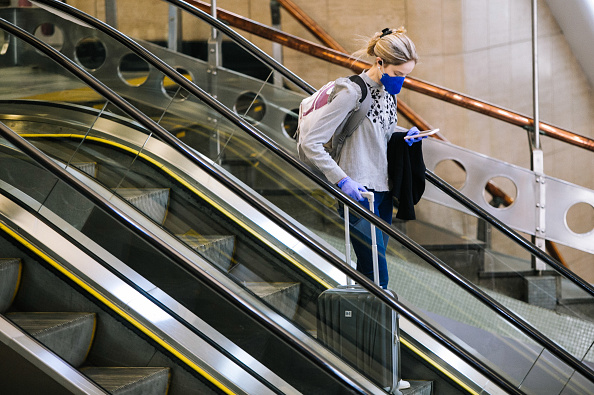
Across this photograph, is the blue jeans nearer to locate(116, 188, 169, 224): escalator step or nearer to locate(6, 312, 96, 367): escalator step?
locate(116, 188, 169, 224): escalator step

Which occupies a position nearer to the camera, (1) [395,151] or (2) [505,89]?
(1) [395,151]

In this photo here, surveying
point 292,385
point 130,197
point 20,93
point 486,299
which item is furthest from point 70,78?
point 486,299

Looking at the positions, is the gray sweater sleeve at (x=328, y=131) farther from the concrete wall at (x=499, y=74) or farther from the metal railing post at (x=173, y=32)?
the concrete wall at (x=499, y=74)

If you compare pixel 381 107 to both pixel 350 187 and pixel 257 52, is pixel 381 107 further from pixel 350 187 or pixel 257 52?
pixel 257 52

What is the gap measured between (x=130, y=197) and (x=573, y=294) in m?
2.15

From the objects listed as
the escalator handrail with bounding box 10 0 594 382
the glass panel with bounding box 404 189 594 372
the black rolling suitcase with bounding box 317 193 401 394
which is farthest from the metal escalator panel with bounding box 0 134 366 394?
the glass panel with bounding box 404 189 594 372

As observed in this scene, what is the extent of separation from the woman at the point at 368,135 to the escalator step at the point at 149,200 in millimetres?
635

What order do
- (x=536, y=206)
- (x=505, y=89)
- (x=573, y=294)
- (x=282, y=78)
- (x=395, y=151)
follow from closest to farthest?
(x=395, y=151) < (x=573, y=294) < (x=282, y=78) < (x=536, y=206) < (x=505, y=89)

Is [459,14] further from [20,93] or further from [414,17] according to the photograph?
[20,93]

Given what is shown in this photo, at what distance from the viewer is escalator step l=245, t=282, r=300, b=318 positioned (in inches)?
104

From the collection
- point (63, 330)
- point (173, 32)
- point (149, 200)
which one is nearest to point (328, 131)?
point (149, 200)

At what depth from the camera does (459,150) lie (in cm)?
475

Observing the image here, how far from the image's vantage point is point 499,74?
245 inches

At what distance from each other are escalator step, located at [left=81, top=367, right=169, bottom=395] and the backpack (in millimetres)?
1084
